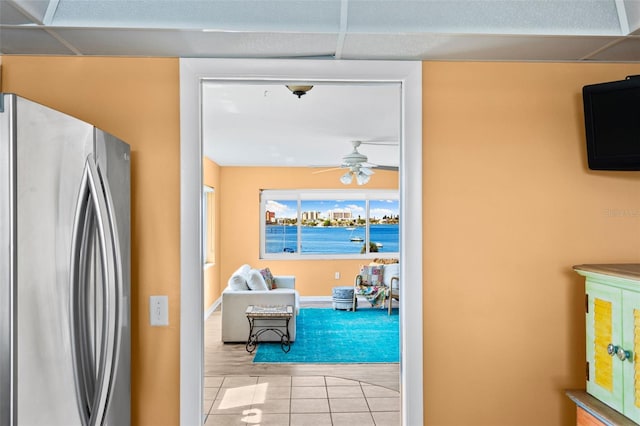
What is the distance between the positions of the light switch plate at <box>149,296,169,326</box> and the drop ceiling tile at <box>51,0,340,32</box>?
3.44 feet

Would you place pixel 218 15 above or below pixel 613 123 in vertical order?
above

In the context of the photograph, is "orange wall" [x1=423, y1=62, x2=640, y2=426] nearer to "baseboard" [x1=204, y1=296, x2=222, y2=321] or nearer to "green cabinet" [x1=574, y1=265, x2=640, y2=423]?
"green cabinet" [x1=574, y1=265, x2=640, y2=423]

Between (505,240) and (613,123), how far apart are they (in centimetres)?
61

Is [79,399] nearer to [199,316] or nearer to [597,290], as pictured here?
[199,316]

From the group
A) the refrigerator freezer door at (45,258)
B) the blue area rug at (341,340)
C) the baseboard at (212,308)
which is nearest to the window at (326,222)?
the baseboard at (212,308)

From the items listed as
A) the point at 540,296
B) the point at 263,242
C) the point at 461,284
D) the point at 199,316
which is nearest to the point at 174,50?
the point at 199,316

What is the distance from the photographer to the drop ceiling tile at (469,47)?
180 centimetres

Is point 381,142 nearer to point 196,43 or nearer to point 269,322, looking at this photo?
point 269,322

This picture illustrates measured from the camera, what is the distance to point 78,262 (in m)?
1.43

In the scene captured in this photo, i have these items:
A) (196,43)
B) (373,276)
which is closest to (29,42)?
(196,43)

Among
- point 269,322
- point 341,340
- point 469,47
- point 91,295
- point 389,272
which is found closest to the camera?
point 91,295

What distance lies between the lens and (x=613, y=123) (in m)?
1.93

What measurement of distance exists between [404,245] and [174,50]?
47.5 inches

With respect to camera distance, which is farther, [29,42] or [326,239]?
[326,239]
